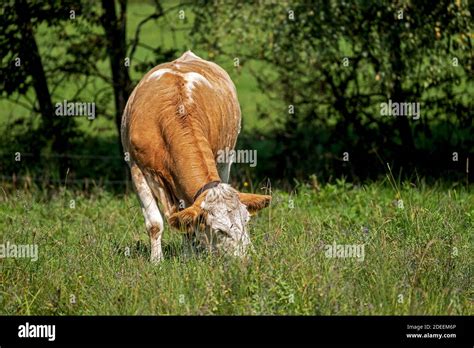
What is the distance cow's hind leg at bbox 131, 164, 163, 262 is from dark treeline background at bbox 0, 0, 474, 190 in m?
4.31

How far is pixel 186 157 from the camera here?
26.4 feet

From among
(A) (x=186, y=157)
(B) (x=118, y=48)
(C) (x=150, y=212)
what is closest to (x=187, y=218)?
(A) (x=186, y=157)

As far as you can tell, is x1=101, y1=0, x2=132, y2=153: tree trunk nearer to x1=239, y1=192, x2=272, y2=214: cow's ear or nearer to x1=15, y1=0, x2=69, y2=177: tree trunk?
x1=15, y1=0, x2=69, y2=177: tree trunk

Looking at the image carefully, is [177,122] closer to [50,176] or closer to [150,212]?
[150,212]

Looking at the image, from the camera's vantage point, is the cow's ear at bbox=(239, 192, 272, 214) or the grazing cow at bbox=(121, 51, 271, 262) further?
the cow's ear at bbox=(239, 192, 272, 214)

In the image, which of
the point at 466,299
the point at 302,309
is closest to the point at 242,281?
the point at 302,309

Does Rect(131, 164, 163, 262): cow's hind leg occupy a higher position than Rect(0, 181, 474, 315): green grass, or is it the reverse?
Rect(131, 164, 163, 262): cow's hind leg

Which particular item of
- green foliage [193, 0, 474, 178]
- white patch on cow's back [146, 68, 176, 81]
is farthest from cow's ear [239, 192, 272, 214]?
green foliage [193, 0, 474, 178]

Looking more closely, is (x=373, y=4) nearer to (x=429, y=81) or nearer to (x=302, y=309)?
(x=429, y=81)

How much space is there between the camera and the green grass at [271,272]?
21.9 feet

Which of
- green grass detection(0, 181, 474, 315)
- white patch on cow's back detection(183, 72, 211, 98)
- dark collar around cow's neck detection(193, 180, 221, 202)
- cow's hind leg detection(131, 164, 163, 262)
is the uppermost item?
white patch on cow's back detection(183, 72, 211, 98)

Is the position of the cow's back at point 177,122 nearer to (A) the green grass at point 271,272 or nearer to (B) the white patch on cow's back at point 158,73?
(B) the white patch on cow's back at point 158,73

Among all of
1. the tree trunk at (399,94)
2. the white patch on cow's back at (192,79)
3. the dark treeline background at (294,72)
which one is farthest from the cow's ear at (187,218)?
the tree trunk at (399,94)

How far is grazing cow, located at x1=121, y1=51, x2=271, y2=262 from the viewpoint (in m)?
7.50
